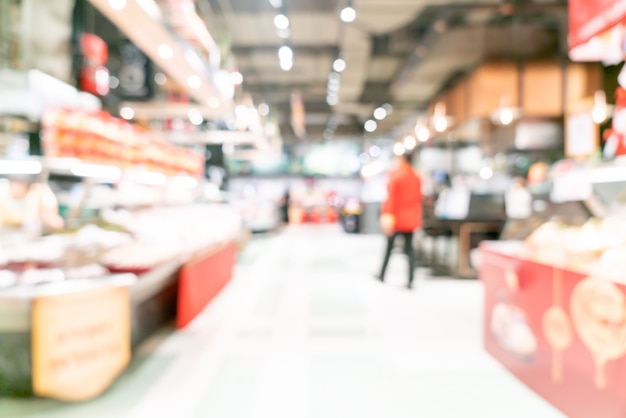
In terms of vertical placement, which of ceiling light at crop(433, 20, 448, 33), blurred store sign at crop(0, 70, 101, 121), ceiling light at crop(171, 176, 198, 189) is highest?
ceiling light at crop(433, 20, 448, 33)

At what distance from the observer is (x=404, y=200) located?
666 cm

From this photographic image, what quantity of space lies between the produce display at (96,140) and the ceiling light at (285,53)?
5985mm

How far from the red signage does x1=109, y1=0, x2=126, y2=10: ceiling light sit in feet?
10.2

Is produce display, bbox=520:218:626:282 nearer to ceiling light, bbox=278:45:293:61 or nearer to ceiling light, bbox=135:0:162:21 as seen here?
ceiling light, bbox=135:0:162:21

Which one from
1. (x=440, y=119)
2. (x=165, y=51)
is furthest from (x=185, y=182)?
(x=440, y=119)

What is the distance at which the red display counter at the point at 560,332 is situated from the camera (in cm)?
238

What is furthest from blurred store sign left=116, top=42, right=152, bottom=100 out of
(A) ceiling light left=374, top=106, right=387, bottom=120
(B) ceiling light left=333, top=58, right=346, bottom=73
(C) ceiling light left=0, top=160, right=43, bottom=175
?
(A) ceiling light left=374, top=106, right=387, bottom=120

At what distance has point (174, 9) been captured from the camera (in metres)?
4.94

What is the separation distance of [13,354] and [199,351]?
1.29 meters

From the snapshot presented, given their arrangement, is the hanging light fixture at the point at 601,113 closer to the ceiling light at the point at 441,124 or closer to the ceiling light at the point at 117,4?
the ceiling light at the point at 117,4

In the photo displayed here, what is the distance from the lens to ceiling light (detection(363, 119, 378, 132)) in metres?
23.0

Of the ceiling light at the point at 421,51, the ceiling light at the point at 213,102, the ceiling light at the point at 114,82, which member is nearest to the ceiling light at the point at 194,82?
the ceiling light at the point at 213,102

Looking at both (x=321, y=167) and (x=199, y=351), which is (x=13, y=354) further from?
(x=321, y=167)

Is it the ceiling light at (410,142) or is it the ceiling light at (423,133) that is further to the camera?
the ceiling light at (410,142)
